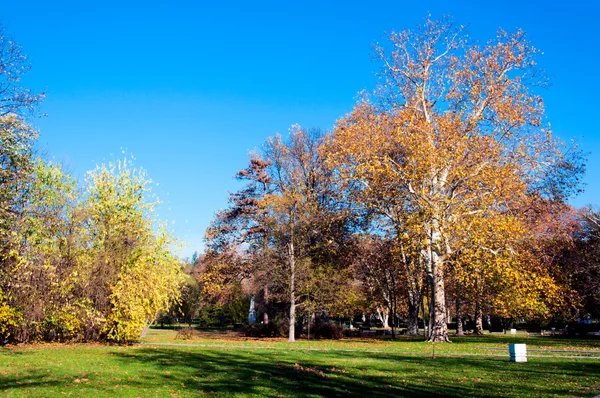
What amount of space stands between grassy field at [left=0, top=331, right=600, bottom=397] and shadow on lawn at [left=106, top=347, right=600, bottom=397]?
22mm

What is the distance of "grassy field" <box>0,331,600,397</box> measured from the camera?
34.2 ft

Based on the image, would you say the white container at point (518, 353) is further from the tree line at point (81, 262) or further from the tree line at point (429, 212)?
the tree line at point (81, 262)

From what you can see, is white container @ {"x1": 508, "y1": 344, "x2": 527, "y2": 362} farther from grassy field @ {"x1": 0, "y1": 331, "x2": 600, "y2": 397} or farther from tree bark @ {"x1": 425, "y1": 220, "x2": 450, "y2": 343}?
tree bark @ {"x1": 425, "y1": 220, "x2": 450, "y2": 343}

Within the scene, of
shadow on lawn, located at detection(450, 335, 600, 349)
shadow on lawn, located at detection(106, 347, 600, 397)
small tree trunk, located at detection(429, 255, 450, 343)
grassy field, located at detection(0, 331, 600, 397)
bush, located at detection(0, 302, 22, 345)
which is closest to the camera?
grassy field, located at detection(0, 331, 600, 397)

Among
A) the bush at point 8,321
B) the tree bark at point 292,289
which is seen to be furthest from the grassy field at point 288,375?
the tree bark at point 292,289

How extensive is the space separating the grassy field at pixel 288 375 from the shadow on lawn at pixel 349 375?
0.02 m

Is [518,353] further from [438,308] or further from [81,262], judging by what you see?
[81,262]

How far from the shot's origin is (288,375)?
12.9 meters

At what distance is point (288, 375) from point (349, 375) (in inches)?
64.1

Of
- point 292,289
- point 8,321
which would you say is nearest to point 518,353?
point 292,289

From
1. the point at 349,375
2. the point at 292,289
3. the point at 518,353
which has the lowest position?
the point at 349,375

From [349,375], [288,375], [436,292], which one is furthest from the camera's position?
[436,292]

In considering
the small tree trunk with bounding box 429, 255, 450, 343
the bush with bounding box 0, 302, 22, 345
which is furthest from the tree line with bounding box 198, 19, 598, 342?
the bush with bounding box 0, 302, 22, 345

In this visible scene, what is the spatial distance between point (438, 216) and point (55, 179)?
18763mm
